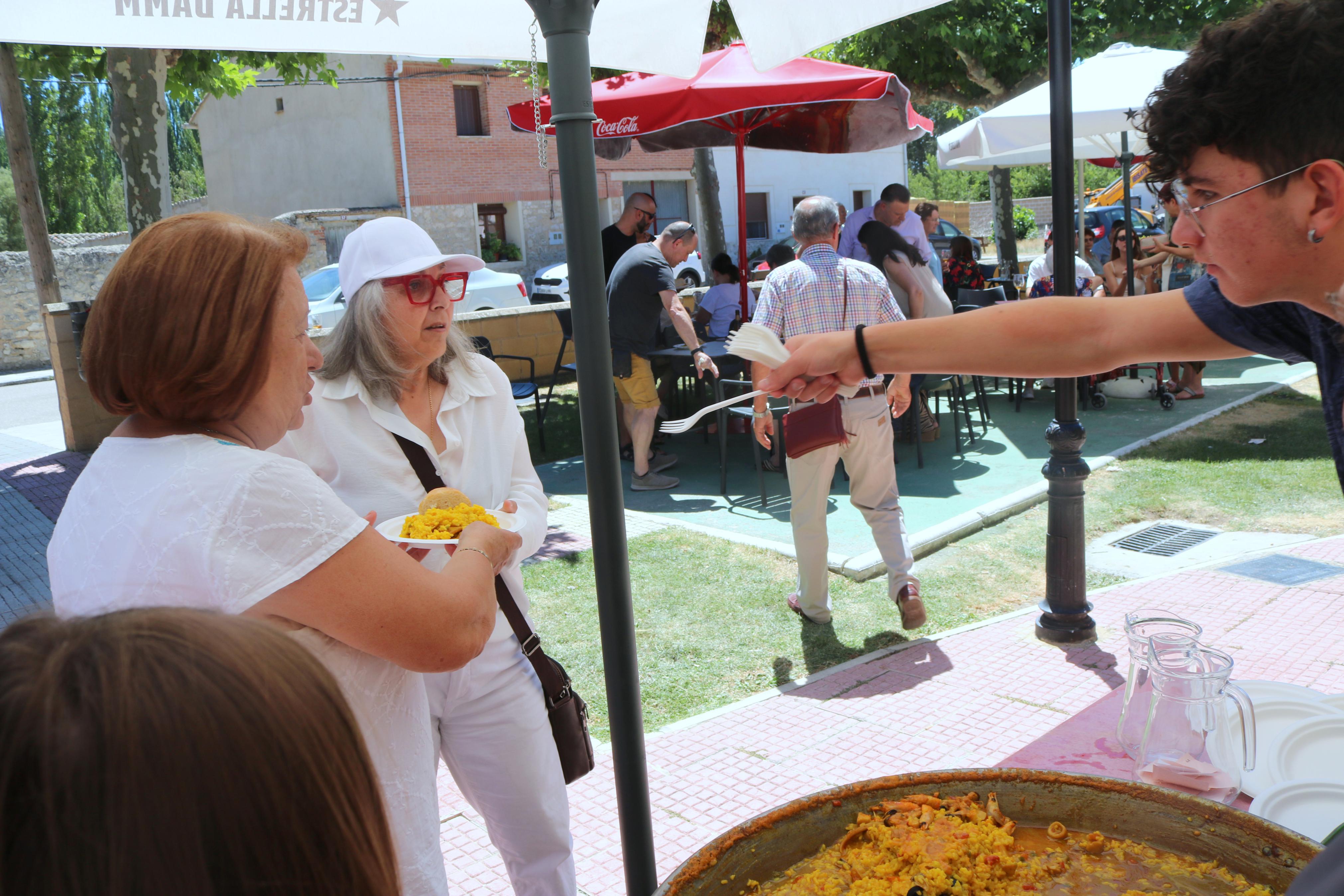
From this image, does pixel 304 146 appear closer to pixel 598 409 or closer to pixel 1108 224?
pixel 1108 224

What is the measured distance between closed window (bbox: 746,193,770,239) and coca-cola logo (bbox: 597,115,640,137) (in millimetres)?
26880

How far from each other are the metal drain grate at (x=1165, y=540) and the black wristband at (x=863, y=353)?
4679 mm

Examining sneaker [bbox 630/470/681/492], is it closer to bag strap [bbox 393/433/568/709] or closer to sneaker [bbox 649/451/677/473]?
sneaker [bbox 649/451/677/473]

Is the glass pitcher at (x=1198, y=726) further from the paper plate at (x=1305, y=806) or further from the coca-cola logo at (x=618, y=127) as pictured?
the coca-cola logo at (x=618, y=127)

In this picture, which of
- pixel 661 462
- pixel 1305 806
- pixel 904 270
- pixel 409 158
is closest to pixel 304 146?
pixel 409 158

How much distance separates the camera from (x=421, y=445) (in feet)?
7.64

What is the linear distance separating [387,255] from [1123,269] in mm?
10253

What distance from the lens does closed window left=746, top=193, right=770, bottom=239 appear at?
1346 inches

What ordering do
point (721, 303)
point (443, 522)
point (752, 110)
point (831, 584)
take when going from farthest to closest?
point (721, 303) < point (752, 110) < point (831, 584) < point (443, 522)

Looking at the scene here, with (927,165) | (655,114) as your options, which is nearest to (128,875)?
(655,114)

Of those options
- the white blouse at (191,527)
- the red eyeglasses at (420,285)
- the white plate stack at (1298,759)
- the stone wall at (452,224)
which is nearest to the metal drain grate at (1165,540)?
the white plate stack at (1298,759)

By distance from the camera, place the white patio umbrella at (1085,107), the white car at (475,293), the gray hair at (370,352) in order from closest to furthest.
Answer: the gray hair at (370,352), the white patio umbrella at (1085,107), the white car at (475,293)

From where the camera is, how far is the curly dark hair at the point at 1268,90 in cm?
130

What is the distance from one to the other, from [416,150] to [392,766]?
93.2ft
